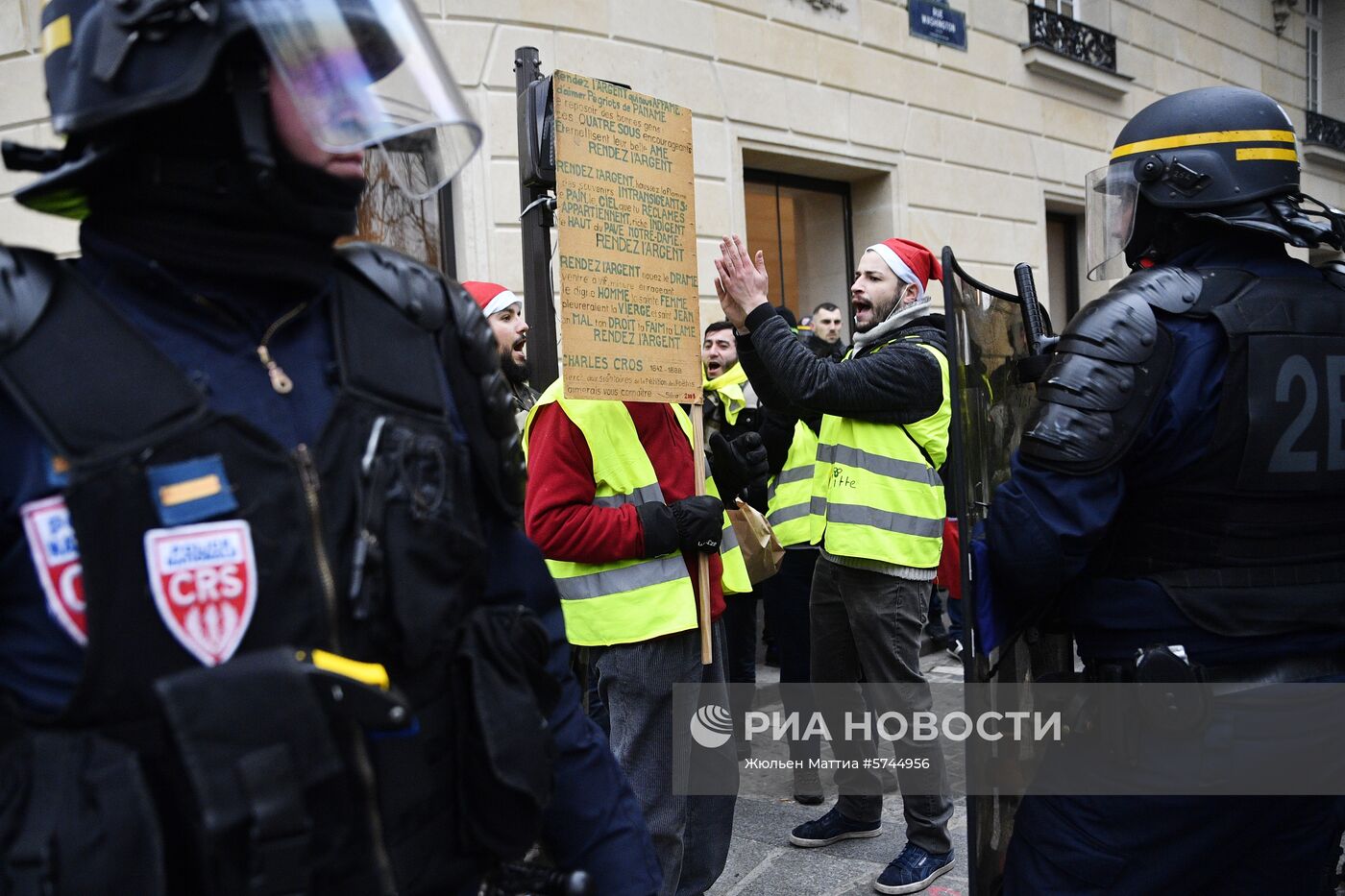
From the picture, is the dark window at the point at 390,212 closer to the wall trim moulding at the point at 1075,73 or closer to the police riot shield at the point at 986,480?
the police riot shield at the point at 986,480

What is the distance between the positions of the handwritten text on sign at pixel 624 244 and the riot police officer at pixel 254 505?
1514 millimetres

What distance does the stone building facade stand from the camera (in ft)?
21.3

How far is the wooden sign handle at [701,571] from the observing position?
3115 mm

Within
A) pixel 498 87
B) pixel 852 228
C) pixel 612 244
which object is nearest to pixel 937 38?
pixel 852 228

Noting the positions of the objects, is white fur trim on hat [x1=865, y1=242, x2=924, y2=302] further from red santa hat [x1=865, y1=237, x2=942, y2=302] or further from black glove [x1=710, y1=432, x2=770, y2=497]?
black glove [x1=710, y1=432, x2=770, y2=497]

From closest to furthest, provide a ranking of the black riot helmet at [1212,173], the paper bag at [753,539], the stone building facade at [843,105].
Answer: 1. the black riot helmet at [1212,173]
2. the paper bag at [753,539]
3. the stone building facade at [843,105]

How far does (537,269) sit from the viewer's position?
13.0 ft

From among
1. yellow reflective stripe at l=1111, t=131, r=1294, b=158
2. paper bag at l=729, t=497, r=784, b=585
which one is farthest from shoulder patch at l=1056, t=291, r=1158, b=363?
paper bag at l=729, t=497, r=784, b=585

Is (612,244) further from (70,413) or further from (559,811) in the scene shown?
(70,413)

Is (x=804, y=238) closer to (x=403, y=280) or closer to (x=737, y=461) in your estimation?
(x=737, y=461)

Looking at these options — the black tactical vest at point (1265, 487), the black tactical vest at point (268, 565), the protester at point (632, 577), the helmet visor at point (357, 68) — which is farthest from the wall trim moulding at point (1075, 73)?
the black tactical vest at point (268, 565)

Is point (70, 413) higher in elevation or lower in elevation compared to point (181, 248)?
lower

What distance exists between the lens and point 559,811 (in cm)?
145

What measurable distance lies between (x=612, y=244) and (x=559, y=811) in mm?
1923
